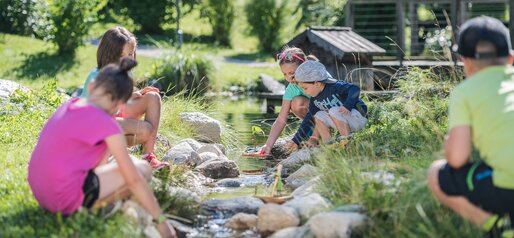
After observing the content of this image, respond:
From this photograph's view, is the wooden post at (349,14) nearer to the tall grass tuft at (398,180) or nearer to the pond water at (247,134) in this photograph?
the pond water at (247,134)

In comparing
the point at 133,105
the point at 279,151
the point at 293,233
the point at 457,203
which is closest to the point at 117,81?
the point at 293,233

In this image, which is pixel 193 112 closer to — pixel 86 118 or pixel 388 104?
pixel 388 104

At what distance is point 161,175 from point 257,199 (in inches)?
27.3

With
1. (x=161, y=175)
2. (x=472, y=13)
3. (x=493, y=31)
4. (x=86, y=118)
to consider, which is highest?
(x=493, y=31)

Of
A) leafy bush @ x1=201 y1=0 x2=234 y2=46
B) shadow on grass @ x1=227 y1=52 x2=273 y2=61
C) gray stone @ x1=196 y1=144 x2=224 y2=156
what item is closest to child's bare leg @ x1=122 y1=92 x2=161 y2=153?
gray stone @ x1=196 y1=144 x2=224 y2=156

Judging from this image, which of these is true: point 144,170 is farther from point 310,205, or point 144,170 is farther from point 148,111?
point 148,111

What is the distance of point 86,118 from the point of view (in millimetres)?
4293

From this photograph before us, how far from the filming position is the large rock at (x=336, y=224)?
4371 mm

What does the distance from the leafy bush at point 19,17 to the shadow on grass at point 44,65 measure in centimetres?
159

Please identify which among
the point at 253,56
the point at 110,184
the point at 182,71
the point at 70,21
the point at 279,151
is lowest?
the point at 253,56

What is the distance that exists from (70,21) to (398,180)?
11.6 meters

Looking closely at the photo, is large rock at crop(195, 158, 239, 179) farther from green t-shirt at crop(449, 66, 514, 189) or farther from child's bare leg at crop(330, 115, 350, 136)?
green t-shirt at crop(449, 66, 514, 189)

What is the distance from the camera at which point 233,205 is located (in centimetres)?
561

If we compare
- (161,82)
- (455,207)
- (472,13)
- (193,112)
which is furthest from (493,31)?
(472,13)
